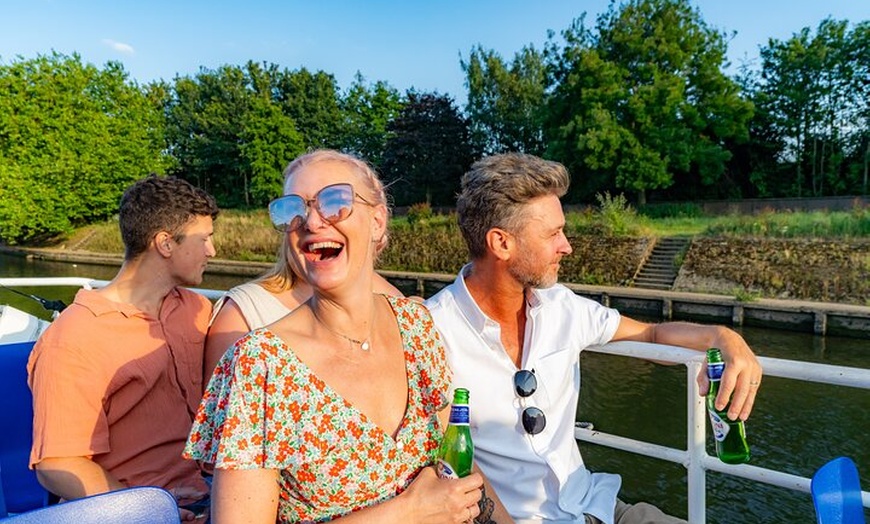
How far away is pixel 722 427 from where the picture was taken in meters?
1.61

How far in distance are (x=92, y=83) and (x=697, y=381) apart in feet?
139

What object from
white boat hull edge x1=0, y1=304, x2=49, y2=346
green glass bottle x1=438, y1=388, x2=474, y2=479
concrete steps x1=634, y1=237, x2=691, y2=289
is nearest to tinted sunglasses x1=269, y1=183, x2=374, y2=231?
green glass bottle x1=438, y1=388, x2=474, y2=479

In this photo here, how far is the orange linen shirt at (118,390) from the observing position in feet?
5.16

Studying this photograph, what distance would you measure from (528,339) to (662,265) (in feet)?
54.3

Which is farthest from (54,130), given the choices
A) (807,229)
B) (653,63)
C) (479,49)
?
(807,229)

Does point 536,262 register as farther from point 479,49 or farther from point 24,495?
point 479,49

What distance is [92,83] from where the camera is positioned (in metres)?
36.0

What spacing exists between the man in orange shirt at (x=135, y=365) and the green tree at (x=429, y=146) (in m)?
30.4

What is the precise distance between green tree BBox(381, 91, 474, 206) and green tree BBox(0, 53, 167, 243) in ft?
52.7

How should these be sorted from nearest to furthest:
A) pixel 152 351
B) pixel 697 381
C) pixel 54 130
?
1. pixel 697 381
2. pixel 152 351
3. pixel 54 130

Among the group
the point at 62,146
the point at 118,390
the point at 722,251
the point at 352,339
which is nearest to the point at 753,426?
the point at 352,339

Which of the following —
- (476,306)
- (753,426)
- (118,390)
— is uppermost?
(476,306)

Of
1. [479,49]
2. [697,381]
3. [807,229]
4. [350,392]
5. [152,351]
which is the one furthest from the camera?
[479,49]

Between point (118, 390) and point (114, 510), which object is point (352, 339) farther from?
point (118, 390)
